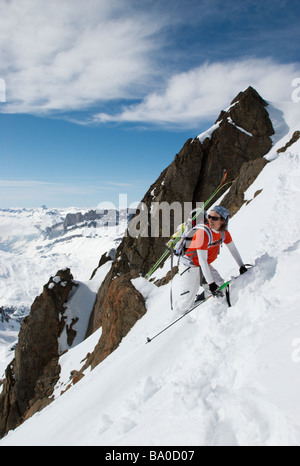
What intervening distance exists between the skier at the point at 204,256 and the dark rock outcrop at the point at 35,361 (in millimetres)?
25411

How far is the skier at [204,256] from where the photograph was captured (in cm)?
646

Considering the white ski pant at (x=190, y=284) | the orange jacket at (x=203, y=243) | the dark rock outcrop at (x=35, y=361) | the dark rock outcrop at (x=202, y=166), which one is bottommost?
the dark rock outcrop at (x=35, y=361)

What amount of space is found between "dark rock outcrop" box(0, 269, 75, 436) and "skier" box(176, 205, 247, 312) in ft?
83.4

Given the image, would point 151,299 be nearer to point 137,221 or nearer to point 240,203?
point 240,203

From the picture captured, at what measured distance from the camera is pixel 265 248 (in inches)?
392

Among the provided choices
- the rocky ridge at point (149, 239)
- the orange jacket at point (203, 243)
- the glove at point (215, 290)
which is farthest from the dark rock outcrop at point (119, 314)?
the glove at point (215, 290)

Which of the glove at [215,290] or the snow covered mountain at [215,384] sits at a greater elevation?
the glove at [215,290]

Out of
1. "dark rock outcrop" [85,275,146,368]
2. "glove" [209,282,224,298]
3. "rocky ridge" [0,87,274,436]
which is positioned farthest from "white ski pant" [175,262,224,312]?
"rocky ridge" [0,87,274,436]

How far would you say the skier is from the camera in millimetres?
6465

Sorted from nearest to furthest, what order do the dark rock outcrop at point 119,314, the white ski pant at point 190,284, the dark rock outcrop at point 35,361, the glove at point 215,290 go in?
1. the glove at point 215,290
2. the white ski pant at point 190,284
3. the dark rock outcrop at point 119,314
4. the dark rock outcrop at point 35,361

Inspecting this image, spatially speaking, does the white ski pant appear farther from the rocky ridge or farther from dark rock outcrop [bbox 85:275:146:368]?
the rocky ridge

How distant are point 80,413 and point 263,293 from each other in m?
4.64

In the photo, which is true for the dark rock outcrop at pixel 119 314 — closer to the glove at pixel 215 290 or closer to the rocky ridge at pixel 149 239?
the rocky ridge at pixel 149 239

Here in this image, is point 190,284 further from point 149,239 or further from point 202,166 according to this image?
point 202,166
